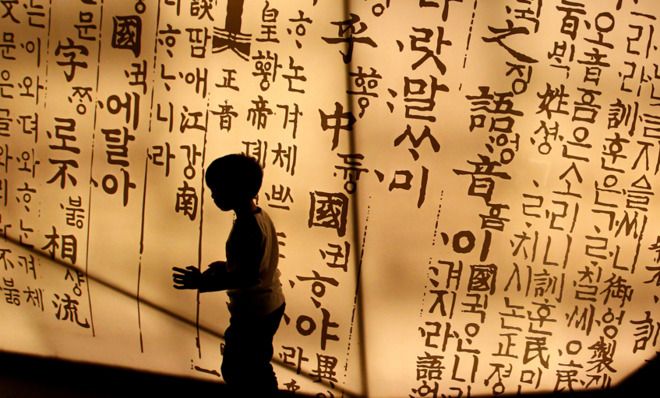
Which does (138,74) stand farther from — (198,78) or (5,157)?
(5,157)

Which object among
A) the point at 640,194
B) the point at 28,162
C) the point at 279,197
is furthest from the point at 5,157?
the point at 640,194

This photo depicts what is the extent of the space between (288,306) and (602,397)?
1.63 metres

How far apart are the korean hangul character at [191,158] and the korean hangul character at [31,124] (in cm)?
76

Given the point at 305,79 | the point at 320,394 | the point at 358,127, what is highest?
the point at 305,79

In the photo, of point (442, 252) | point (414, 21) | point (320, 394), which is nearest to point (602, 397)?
point (442, 252)

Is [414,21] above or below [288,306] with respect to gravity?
above

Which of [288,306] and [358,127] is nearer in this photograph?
[358,127]

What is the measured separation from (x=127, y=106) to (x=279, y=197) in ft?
2.80

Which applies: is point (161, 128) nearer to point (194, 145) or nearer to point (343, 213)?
point (194, 145)

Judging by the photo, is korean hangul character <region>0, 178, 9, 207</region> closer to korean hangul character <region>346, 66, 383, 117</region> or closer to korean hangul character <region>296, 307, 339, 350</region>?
korean hangul character <region>296, 307, 339, 350</region>

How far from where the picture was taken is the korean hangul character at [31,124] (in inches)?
98.4

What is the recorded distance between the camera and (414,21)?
7.27ft

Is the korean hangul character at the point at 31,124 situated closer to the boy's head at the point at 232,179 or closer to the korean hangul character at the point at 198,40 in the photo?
the korean hangul character at the point at 198,40

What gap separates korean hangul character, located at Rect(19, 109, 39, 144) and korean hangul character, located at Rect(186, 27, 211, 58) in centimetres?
87
